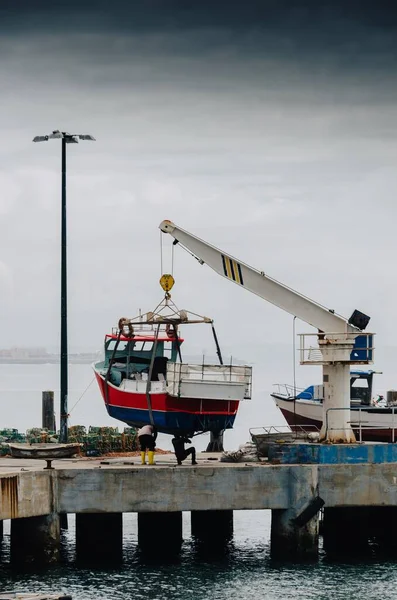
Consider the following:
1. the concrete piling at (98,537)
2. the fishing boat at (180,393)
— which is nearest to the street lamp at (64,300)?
the fishing boat at (180,393)

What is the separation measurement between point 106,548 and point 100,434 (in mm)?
11559

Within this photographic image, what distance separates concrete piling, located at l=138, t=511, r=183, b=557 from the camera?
44750 millimetres

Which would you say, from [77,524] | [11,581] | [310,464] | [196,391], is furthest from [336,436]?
[11,581]

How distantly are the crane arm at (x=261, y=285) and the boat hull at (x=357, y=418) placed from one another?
17.8ft

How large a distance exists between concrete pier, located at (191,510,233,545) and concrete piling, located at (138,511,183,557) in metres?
2.05

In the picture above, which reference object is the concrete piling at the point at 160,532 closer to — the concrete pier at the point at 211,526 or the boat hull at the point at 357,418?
the concrete pier at the point at 211,526

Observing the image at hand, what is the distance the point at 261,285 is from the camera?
45719mm

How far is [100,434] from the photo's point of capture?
53.8 m

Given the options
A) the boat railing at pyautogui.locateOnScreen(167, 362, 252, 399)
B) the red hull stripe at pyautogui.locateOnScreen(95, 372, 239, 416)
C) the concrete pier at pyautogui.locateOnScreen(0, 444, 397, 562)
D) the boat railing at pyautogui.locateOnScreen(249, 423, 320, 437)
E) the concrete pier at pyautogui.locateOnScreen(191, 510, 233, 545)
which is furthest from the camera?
the red hull stripe at pyautogui.locateOnScreen(95, 372, 239, 416)

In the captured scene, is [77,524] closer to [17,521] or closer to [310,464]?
[17,521]

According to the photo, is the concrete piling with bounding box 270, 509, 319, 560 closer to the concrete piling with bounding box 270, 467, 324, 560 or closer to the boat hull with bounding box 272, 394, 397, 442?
the concrete piling with bounding box 270, 467, 324, 560

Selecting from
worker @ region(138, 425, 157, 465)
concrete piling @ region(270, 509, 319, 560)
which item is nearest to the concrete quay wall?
concrete piling @ region(270, 509, 319, 560)

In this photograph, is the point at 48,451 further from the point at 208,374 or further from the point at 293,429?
the point at 293,429

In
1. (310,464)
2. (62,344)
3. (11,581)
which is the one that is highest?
(62,344)
